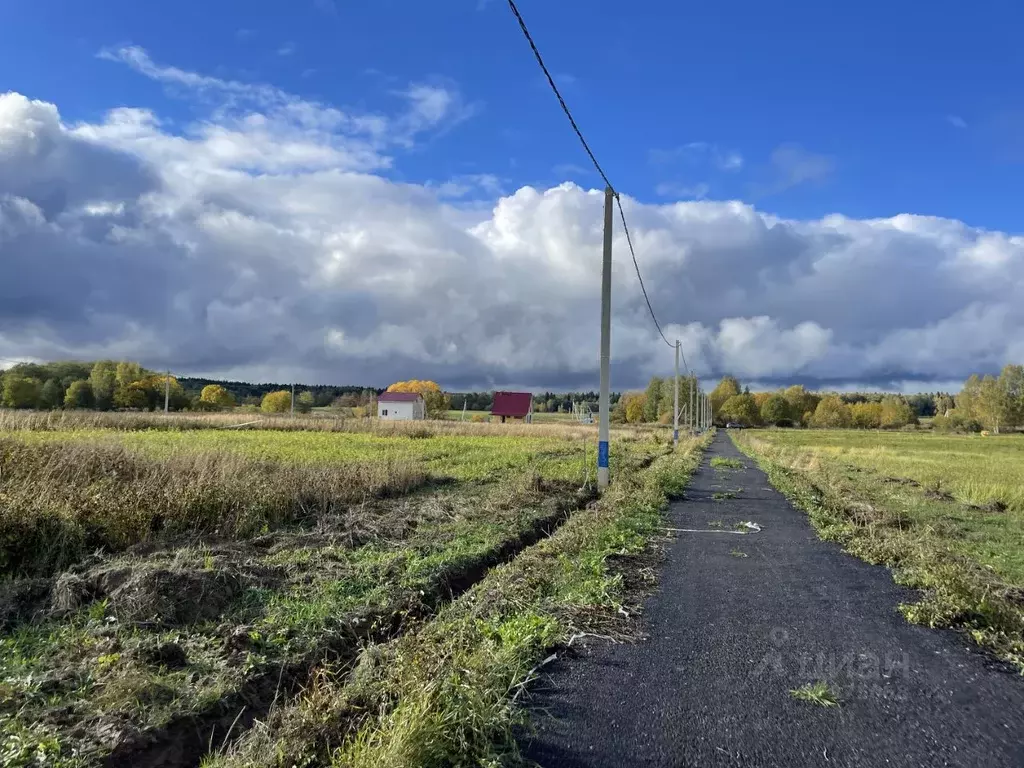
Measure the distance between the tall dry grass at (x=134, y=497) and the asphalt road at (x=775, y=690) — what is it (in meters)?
6.15

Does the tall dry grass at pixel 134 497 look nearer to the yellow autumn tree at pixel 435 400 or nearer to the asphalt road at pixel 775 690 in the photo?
the asphalt road at pixel 775 690

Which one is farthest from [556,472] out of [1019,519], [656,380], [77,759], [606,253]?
[656,380]

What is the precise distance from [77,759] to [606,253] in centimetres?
1444

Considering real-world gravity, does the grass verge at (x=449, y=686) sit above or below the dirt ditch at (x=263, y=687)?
above

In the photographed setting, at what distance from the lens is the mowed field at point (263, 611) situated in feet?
11.6

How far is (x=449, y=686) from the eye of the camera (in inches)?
148

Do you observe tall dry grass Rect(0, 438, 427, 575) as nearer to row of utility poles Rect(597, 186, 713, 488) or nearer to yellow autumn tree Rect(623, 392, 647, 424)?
row of utility poles Rect(597, 186, 713, 488)

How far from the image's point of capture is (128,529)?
792 centimetres

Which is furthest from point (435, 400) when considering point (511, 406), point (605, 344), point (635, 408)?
point (605, 344)

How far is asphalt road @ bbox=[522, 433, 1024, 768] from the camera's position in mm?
3332

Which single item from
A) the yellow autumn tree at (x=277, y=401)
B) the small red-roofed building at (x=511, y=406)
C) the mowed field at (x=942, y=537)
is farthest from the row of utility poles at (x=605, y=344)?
the yellow autumn tree at (x=277, y=401)

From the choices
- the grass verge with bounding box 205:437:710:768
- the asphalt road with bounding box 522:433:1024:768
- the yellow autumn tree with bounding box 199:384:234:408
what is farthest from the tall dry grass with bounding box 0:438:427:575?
the yellow autumn tree with bounding box 199:384:234:408

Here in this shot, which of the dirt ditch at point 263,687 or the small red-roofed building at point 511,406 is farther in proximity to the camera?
the small red-roofed building at point 511,406

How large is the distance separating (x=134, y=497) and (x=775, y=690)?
7.94 m
